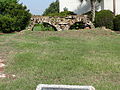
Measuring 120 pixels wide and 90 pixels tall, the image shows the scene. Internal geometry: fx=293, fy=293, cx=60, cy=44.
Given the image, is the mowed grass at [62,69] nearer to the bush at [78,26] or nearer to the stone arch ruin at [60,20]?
the stone arch ruin at [60,20]

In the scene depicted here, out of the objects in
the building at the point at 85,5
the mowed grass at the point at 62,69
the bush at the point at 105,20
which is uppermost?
the building at the point at 85,5

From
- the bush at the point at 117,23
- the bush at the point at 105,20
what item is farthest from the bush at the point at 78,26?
the bush at the point at 117,23

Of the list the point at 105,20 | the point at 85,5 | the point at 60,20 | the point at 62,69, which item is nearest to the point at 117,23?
the point at 105,20

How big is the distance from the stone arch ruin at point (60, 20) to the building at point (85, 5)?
5382 mm

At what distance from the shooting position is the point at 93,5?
2570 centimetres

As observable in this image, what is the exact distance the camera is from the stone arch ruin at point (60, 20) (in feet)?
72.3

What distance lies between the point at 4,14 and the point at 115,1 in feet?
33.7

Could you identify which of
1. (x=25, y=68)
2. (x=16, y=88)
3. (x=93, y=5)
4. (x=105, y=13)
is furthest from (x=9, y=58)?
(x=93, y=5)

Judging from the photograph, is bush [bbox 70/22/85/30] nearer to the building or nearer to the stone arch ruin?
the stone arch ruin

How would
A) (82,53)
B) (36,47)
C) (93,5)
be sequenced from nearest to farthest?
(82,53) → (36,47) → (93,5)

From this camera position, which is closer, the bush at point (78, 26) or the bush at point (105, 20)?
the bush at point (105, 20)

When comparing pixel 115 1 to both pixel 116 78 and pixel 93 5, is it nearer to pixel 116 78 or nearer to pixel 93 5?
pixel 93 5

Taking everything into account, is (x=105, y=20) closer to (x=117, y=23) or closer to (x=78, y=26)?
(x=117, y=23)

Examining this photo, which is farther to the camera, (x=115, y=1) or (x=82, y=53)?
(x=115, y=1)
